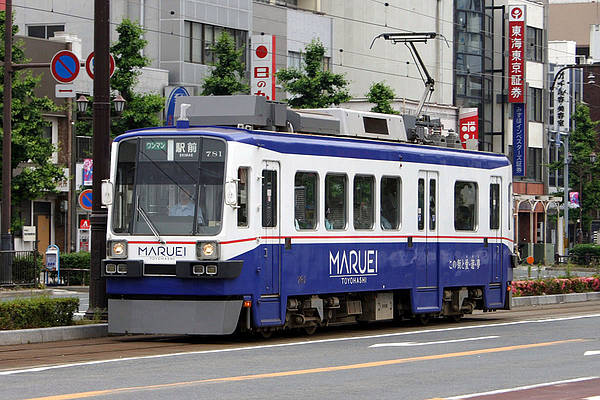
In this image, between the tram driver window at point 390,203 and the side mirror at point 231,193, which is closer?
the side mirror at point 231,193

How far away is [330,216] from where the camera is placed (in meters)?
21.0

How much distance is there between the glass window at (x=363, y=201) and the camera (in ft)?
70.9

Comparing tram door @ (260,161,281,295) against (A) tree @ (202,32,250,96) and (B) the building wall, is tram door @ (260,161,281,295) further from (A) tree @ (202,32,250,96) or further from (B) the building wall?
(B) the building wall

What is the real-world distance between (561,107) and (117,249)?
6608cm

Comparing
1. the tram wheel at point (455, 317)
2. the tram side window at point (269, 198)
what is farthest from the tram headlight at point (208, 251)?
the tram wheel at point (455, 317)

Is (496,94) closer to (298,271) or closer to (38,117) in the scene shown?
(38,117)

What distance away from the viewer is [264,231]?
64.0 ft

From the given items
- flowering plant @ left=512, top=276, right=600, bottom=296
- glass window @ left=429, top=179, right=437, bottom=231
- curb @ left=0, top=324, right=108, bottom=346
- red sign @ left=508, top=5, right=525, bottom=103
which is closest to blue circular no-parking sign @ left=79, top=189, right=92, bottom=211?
flowering plant @ left=512, top=276, right=600, bottom=296

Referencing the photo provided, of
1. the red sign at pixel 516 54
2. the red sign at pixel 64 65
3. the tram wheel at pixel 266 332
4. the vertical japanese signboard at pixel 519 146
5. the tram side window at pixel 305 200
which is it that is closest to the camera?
the tram wheel at pixel 266 332

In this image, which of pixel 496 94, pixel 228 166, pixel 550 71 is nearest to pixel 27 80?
pixel 228 166

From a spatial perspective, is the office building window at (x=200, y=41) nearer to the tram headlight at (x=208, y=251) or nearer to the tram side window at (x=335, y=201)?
the tram side window at (x=335, y=201)

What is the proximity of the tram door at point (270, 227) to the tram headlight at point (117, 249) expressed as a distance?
2.06m

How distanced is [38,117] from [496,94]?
4208 cm

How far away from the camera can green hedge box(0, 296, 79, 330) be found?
1947 centimetres
